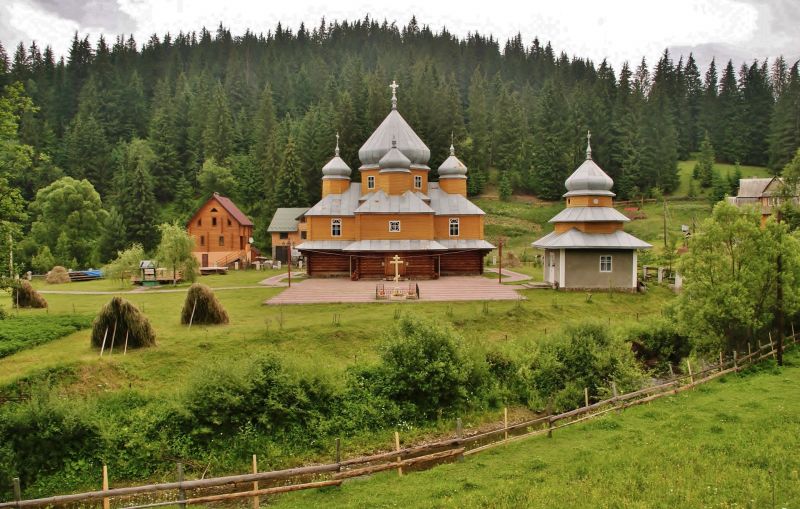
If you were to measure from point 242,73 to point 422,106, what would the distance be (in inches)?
1906

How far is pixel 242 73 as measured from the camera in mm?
107375

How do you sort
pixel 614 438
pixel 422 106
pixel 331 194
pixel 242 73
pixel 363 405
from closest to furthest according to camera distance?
pixel 614 438, pixel 363 405, pixel 331 194, pixel 422 106, pixel 242 73

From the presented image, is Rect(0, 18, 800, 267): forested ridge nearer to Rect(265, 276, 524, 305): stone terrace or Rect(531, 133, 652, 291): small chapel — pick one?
Rect(265, 276, 524, 305): stone terrace

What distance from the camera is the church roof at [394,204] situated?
3838 cm

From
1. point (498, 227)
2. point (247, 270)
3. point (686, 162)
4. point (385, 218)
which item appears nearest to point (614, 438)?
point (385, 218)

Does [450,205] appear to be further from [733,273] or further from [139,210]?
[139,210]

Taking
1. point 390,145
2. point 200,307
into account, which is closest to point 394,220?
point 390,145

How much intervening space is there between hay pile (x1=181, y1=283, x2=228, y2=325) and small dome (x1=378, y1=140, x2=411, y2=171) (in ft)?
65.3

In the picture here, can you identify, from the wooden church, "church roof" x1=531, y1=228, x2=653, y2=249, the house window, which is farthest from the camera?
the house window

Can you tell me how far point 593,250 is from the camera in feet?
109

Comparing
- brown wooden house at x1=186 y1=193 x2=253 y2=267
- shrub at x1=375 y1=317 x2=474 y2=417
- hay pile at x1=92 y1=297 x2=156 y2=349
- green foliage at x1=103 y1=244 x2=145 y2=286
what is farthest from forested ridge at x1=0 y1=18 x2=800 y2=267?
shrub at x1=375 y1=317 x2=474 y2=417

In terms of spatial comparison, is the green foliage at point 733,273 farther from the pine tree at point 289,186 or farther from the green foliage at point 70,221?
the green foliage at point 70,221

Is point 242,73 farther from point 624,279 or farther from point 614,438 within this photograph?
point 614,438

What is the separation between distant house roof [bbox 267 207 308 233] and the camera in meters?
56.1
